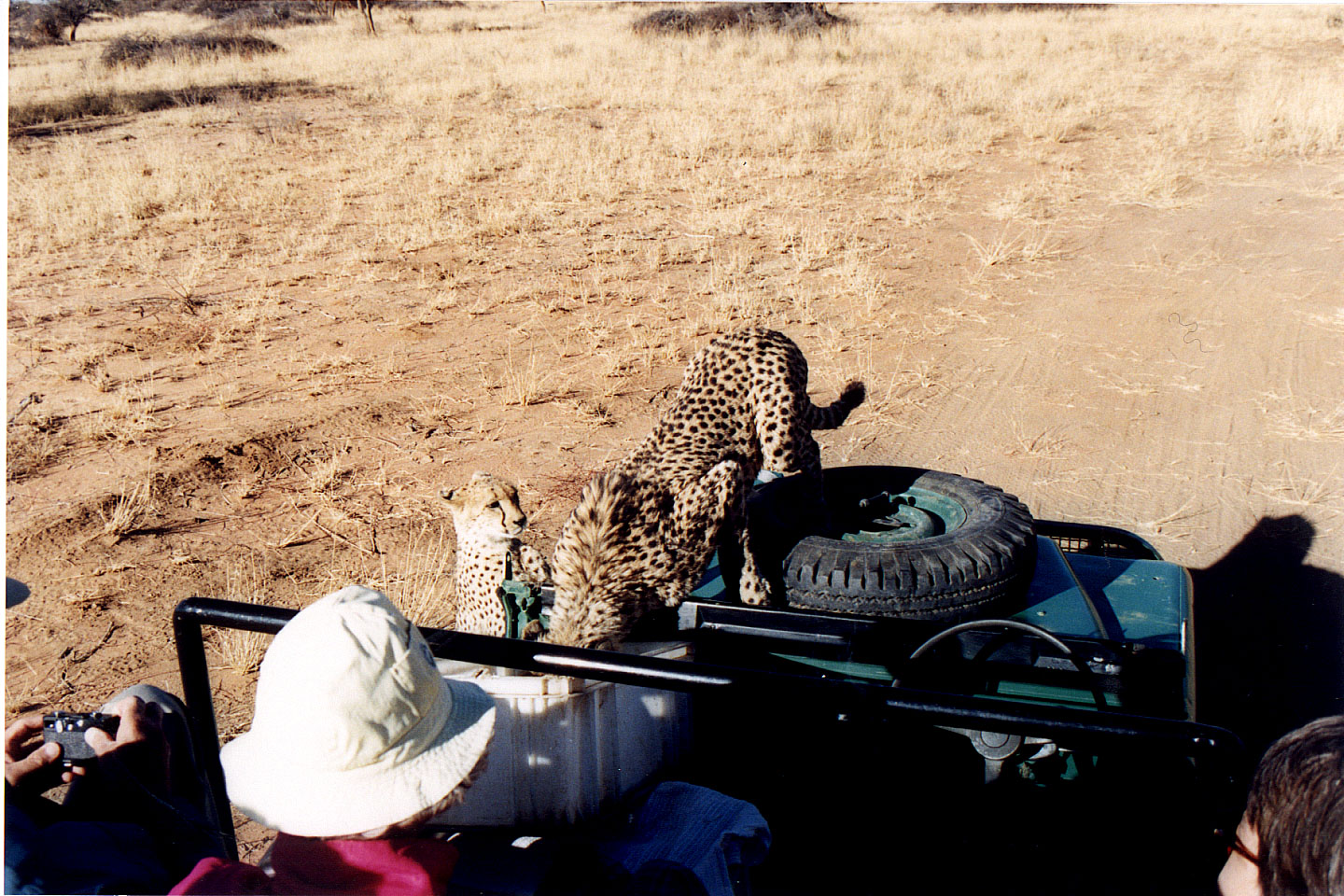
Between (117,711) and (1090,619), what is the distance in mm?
2703

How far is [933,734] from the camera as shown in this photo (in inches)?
113

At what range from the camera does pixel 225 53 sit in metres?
22.0

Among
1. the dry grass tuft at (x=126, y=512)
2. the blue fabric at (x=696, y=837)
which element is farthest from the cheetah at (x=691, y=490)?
the dry grass tuft at (x=126, y=512)

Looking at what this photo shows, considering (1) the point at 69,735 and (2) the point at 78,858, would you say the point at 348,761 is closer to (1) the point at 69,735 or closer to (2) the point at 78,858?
(2) the point at 78,858

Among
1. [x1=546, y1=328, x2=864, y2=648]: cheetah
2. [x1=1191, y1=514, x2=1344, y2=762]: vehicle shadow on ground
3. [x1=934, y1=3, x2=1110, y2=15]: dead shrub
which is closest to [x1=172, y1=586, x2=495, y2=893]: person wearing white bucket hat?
[x1=546, y1=328, x2=864, y2=648]: cheetah

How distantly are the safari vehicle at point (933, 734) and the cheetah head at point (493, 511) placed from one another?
17.3 inches

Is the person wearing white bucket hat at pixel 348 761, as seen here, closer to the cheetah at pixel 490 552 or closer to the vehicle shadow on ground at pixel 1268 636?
the cheetah at pixel 490 552

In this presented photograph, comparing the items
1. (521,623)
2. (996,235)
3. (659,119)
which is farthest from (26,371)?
(659,119)

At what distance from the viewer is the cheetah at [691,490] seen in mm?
3283

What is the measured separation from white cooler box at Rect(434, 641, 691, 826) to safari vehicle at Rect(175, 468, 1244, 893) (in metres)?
0.01

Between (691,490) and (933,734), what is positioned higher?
(691,490)

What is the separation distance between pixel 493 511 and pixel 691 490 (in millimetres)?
758

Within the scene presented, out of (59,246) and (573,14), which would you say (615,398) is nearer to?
(59,246)

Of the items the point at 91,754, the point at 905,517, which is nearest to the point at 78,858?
the point at 91,754
